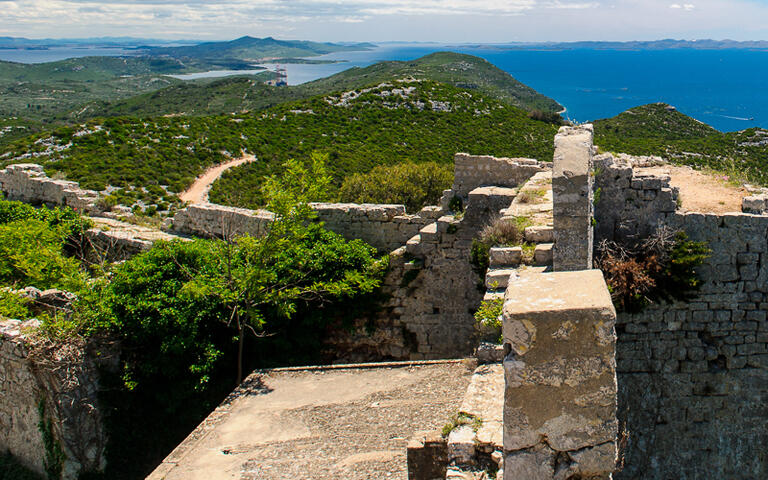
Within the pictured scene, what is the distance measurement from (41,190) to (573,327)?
1679cm

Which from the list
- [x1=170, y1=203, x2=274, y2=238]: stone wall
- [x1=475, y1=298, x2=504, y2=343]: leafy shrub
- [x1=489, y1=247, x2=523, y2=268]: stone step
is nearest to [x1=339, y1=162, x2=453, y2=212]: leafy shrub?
[x1=170, y1=203, x2=274, y2=238]: stone wall

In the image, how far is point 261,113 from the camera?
4109 centimetres

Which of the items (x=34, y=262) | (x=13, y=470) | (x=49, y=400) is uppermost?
(x=34, y=262)

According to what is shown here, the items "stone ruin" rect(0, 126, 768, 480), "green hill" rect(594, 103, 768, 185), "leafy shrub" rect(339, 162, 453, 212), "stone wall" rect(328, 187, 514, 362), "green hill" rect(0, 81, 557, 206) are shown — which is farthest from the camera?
A: "green hill" rect(0, 81, 557, 206)

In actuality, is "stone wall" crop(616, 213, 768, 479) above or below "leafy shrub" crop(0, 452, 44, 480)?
above

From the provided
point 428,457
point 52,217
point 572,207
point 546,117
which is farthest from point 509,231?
point 546,117

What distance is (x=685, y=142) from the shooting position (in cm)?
2797

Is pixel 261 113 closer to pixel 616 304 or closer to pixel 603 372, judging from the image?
pixel 616 304

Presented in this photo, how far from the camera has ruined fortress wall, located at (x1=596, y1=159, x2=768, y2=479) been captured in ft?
26.8

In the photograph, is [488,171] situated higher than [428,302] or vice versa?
[488,171]

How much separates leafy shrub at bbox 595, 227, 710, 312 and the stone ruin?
0.59 ft

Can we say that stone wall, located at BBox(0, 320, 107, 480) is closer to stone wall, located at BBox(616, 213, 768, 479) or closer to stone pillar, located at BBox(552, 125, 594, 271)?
stone pillar, located at BBox(552, 125, 594, 271)

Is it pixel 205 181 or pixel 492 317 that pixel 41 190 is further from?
pixel 492 317

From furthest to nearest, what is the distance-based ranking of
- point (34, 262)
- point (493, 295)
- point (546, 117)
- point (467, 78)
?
point (467, 78) < point (546, 117) < point (34, 262) < point (493, 295)
